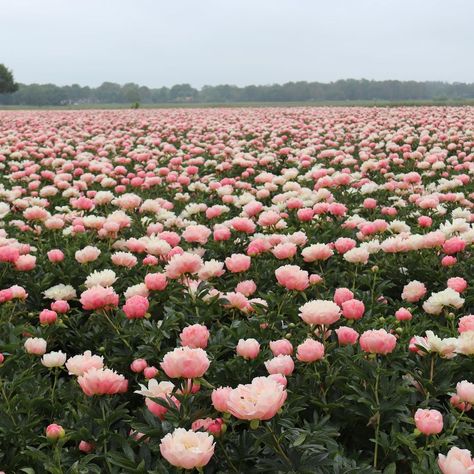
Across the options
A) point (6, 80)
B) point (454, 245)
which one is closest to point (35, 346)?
point (454, 245)

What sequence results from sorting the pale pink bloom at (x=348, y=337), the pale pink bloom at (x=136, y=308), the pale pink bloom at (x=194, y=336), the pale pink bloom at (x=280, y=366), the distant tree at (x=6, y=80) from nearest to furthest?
the pale pink bloom at (x=280, y=366) → the pale pink bloom at (x=194, y=336) → the pale pink bloom at (x=348, y=337) → the pale pink bloom at (x=136, y=308) → the distant tree at (x=6, y=80)

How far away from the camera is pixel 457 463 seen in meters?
1.32

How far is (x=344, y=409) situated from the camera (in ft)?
6.54

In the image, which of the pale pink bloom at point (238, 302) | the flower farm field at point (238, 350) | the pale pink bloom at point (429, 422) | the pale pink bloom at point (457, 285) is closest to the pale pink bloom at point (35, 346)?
the flower farm field at point (238, 350)

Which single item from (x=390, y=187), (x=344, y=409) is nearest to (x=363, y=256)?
Answer: (x=344, y=409)

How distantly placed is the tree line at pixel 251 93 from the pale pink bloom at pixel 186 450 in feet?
240

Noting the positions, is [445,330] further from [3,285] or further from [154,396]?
[3,285]

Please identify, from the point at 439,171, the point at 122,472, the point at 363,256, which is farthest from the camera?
the point at 439,171

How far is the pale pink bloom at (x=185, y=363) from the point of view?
1622 millimetres

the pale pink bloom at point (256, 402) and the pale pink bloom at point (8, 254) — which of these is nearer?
the pale pink bloom at point (256, 402)

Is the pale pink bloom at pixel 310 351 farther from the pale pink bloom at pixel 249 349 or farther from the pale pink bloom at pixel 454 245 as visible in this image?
the pale pink bloom at pixel 454 245

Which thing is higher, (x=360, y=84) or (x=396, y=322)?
(x=360, y=84)

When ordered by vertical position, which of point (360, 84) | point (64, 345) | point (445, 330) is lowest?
point (64, 345)

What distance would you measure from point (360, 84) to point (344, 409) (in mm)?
79662
